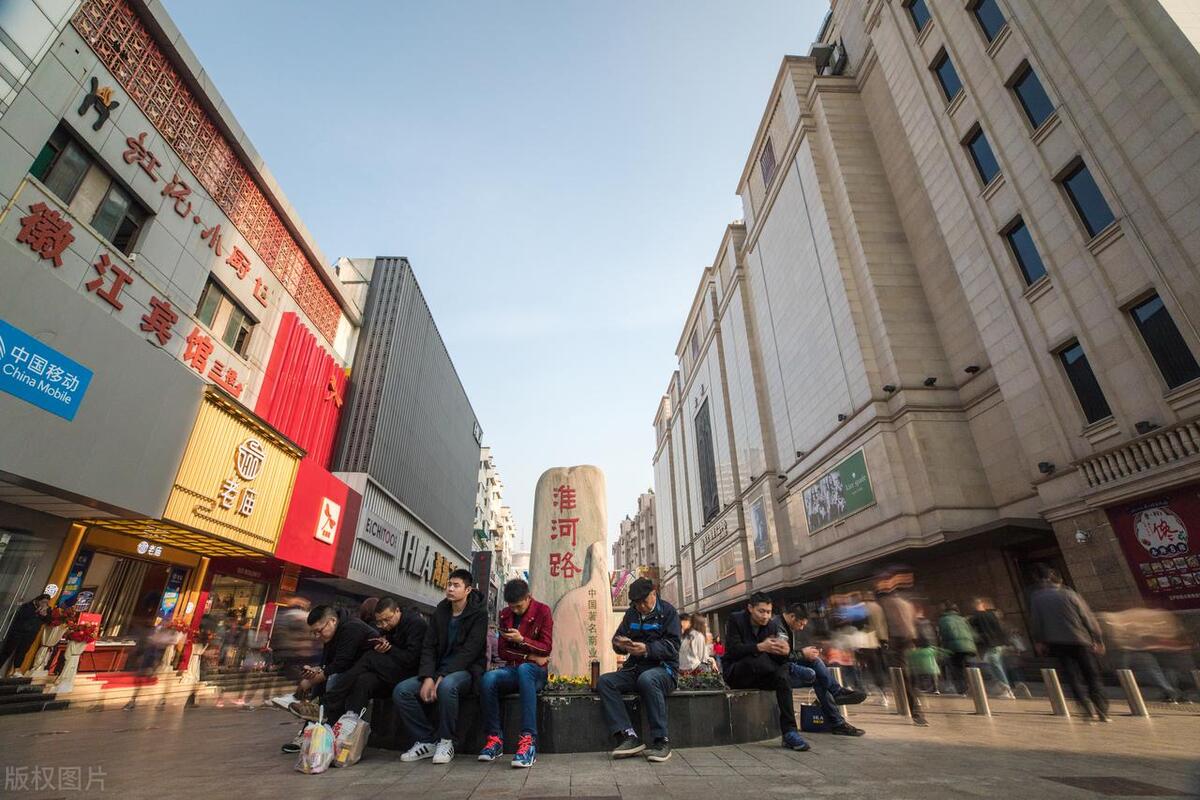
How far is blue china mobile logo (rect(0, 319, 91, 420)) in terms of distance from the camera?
889 centimetres

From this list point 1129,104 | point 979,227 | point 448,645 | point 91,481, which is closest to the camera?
point 448,645

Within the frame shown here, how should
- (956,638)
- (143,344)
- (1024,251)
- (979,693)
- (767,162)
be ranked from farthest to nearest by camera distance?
1. (767,162)
2. (1024,251)
3. (143,344)
4. (956,638)
5. (979,693)

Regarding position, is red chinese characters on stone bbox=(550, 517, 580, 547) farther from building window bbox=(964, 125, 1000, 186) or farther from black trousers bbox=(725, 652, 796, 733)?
building window bbox=(964, 125, 1000, 186)

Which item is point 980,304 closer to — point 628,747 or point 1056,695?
point 1056,695

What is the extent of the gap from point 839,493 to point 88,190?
76.4ft

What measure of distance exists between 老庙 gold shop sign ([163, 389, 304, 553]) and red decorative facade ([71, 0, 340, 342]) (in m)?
7.03

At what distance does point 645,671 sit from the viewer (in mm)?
5078

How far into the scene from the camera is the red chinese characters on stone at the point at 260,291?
719 inches

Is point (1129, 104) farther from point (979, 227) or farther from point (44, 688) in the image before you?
point (44, 688)

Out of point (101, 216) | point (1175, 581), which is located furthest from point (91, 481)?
point (1175, 581)

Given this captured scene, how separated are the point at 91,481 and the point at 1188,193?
21.9 meters

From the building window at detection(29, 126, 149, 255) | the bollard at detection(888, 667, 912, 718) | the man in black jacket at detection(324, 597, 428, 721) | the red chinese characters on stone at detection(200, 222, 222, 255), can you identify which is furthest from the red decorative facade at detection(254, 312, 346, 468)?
the bollard at detection(888, 667, 912, 718)

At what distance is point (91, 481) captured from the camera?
10383mm

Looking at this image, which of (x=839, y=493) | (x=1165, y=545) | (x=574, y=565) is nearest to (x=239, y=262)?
(x=574, y=565)
